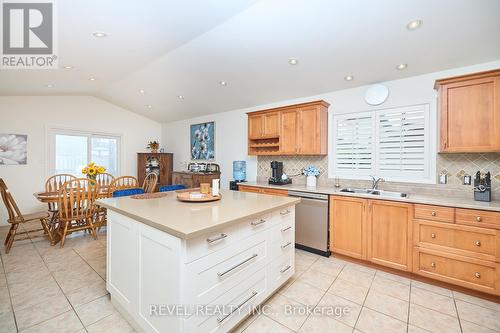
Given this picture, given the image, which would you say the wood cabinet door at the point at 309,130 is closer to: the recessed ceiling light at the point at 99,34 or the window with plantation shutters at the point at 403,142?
the window with plantation shutters at the point at 403,142

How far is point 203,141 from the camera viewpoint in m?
5.48

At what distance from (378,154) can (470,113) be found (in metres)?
→ 1.04

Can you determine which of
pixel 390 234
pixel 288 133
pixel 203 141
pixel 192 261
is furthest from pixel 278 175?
pixel 192 261

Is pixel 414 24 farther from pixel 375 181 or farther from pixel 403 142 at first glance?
pixel 375 181

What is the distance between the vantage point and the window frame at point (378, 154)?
2750mm

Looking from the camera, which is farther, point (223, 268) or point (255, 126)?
point (255, 126)

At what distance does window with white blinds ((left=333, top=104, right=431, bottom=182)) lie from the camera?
9.29 ft

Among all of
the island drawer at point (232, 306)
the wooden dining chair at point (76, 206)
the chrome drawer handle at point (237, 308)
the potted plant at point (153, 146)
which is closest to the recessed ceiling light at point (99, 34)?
the wooden dining chair at point (76, 206)

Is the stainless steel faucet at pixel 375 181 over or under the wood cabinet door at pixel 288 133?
under

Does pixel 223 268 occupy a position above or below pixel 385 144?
below

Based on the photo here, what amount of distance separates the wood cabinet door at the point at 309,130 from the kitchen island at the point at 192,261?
1566 mm

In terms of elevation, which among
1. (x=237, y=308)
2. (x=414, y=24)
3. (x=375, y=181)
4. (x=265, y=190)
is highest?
(x=414, y=24)

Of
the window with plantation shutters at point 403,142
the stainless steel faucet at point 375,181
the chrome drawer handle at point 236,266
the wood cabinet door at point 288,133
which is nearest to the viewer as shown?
the chrome drawer handle at point 236,266

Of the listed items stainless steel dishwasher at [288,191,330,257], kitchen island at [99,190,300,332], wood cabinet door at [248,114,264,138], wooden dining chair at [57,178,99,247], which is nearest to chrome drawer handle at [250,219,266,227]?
kitchen island at [99,190,300,332]
